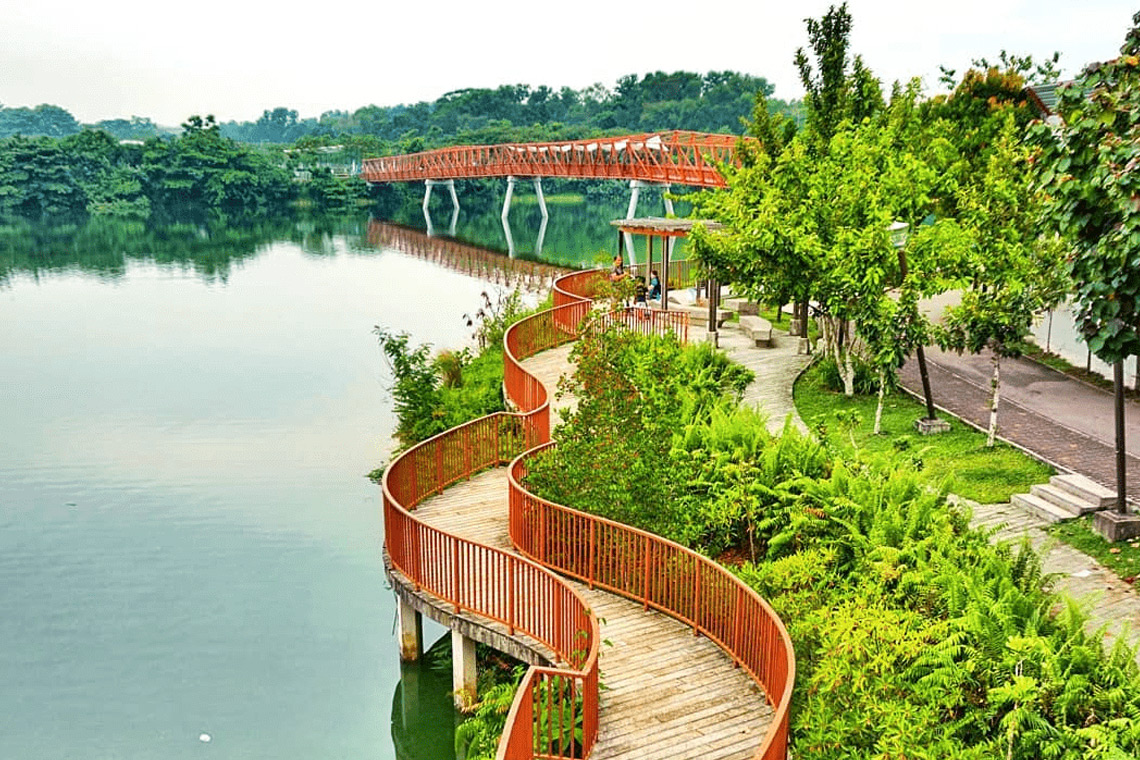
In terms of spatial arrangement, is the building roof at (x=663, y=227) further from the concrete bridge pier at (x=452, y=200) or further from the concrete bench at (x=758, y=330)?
the concrete bridge pier at (x=452, y=200)

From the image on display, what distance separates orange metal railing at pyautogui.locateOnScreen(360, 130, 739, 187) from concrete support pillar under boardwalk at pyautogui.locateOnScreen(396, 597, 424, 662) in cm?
1679

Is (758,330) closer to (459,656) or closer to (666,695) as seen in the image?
(459,656)

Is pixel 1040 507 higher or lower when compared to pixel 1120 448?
lower

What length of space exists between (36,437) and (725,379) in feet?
62.9

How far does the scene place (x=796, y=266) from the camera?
73.2 feet

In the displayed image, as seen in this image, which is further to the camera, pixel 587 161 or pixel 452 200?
pixel 452 200

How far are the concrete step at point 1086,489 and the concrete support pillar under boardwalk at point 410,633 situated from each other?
10.3 meters

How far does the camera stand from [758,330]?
28.3 meters

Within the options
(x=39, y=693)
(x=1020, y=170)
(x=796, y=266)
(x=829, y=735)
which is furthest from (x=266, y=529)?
(x=1020, y=170)

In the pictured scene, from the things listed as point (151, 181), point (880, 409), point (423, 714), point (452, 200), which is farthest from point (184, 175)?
point (423, 714)

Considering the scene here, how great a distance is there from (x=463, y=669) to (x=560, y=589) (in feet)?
10.0

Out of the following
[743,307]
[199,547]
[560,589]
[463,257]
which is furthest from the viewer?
[463,257]

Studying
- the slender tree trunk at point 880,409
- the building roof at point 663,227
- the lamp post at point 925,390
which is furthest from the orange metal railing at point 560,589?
the building roof at point 663,227

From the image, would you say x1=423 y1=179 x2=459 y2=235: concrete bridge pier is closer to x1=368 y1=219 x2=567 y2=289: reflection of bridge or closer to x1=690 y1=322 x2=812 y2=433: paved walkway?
x1=368 y1=219 x2=567 y2=289: reflection of bridge
